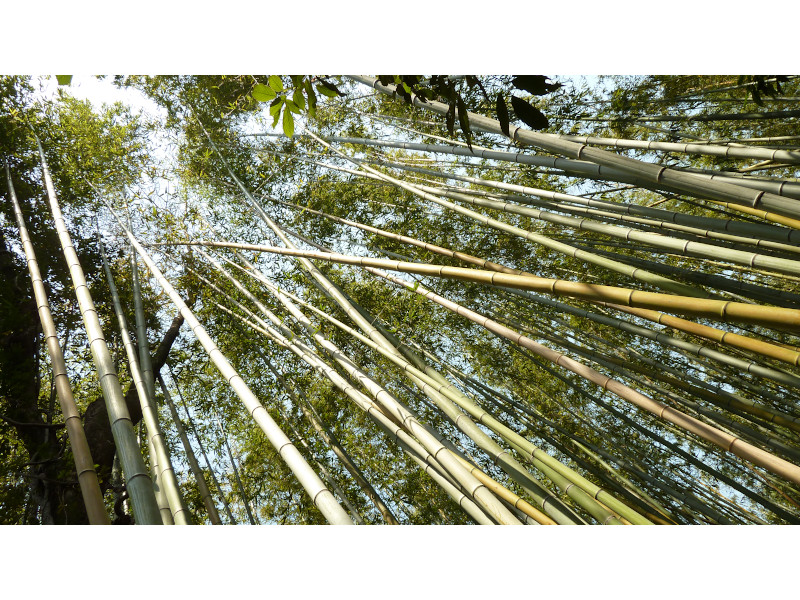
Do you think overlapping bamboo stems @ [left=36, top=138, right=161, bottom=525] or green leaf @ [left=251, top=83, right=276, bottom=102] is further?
green leaf @ [left=251, top=83, right=276, bottom=102]

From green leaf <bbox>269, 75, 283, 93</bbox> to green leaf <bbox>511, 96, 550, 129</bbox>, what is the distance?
64 cm

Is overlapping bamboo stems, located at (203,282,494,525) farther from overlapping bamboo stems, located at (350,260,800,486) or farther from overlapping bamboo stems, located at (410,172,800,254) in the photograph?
overlapping bamboo stems, located at (410,172,800,254)

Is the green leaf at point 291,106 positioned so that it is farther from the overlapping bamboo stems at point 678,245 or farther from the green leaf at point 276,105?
the overlapping bamboo stems at point 678,245

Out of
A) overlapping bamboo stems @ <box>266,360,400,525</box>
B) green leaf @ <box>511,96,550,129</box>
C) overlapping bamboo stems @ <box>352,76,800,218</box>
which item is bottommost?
overlapping bamboo stems @ <box>352,76,800,218</box>

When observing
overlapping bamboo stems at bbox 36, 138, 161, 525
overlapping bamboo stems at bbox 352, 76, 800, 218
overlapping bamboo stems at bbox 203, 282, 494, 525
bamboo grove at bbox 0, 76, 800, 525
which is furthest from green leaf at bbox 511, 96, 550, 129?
overlapping bamboo stems at bbox 36, 138, 161, 525

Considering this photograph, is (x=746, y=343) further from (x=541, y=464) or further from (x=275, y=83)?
(x=275, y=83)

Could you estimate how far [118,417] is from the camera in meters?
1.26

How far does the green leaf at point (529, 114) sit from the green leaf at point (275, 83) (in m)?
0.64

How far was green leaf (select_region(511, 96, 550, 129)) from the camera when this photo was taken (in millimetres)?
1028

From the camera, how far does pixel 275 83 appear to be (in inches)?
49.5

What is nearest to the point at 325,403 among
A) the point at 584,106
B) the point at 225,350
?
the point at 225,350

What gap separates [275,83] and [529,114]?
0.69 m

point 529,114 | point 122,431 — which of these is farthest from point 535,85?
point 122,431
